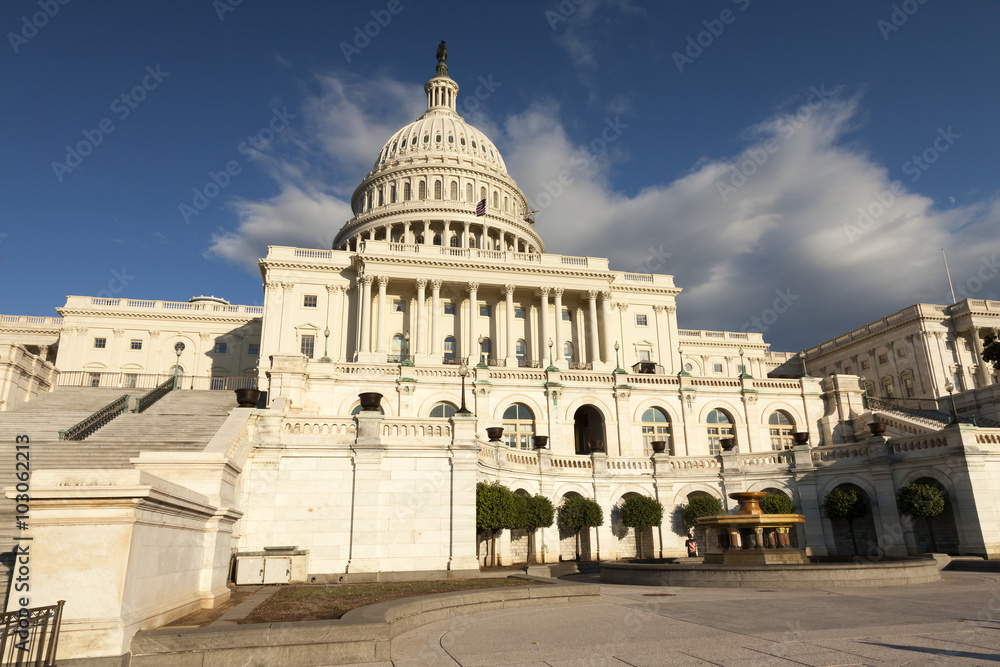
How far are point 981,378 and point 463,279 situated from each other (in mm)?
64464

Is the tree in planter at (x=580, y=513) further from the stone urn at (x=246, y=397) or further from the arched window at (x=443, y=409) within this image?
the stone urn at (x=246, y=397)

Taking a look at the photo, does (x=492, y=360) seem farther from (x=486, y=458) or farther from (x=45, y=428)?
(x=45, y=428)

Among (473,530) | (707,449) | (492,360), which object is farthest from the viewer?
(492,360)

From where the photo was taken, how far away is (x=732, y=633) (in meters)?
11.2

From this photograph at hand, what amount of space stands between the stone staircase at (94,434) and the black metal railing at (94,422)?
32cm

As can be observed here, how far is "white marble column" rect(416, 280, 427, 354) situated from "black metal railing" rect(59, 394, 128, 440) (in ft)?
114

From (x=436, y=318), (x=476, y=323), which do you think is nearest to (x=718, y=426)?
(x=476, y=323)

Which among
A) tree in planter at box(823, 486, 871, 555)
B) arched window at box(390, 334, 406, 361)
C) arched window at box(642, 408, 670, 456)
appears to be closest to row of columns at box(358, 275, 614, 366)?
arched window at box(390, 334, 406, 361)

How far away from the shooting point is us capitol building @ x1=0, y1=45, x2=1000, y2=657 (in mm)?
13273

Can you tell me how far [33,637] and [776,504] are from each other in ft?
100

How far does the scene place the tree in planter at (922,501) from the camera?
92.3ft

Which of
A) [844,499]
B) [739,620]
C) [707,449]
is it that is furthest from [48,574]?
[707,449]

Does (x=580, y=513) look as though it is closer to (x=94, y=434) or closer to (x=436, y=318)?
(x=94, y=434)

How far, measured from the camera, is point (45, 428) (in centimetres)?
2706
